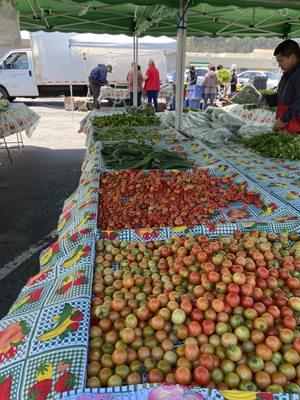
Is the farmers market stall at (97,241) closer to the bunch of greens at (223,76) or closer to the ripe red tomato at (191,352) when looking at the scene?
the ripe red tomato at (191,352)

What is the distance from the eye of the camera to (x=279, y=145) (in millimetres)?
4391

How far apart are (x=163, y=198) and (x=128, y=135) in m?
2.67

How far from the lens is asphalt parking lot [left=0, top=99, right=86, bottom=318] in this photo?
371 centimetres

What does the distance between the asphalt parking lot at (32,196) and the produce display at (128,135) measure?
3.89 ft

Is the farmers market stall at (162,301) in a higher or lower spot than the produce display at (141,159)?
higher

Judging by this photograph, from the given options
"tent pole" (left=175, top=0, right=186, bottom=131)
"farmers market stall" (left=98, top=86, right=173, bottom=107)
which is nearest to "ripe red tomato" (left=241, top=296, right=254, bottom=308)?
"tent pole" (left=175, top=0, right=186, bottom=131)

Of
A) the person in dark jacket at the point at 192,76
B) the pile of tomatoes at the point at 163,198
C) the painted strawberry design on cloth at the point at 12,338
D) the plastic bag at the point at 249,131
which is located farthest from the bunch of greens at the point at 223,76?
the painted strawberry design on cloth at the point at 12,338

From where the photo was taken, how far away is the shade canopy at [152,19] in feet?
21.1

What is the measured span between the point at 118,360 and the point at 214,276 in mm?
633

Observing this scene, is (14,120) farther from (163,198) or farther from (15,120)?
(163,198)

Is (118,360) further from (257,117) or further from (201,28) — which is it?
(201,28)

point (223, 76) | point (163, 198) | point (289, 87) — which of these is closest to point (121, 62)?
point (223, 76)

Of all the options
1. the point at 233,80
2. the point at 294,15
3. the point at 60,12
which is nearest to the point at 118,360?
the point at 60,12

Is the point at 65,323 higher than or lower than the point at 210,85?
higher
